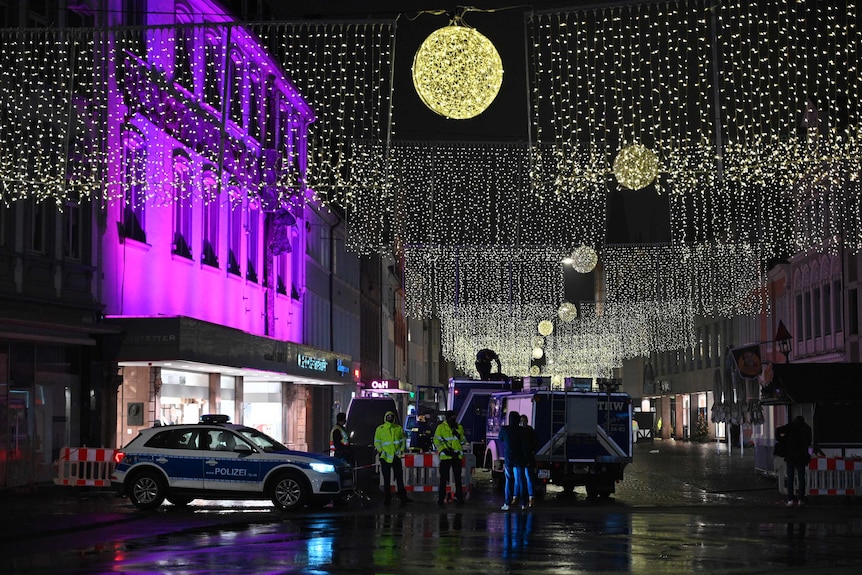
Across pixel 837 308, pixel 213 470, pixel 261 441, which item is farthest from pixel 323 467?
pixel 837 308

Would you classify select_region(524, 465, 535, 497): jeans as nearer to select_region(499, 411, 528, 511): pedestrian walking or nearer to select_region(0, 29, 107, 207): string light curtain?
select_region(499, 411, 528, 511): pedestrian walking

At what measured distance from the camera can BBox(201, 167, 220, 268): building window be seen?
34531 mm

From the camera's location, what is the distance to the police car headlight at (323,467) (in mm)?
22428

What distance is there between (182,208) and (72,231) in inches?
234

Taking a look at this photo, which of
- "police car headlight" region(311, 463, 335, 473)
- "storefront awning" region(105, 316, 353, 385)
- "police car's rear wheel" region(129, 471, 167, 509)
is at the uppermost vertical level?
"storefront awning" region(105, 316, 353, 385)

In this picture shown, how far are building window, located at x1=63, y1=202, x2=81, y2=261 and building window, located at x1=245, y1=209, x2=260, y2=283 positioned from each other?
12.5 meters

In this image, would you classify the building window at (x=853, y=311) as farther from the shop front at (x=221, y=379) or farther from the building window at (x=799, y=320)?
the shop front at (x=221, y=379)

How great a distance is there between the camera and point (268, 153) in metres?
40.2

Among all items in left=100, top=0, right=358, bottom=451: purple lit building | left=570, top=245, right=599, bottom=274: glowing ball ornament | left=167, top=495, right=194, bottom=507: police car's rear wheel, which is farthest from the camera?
left=570, top=245, right=599, bottom=274: glowing ball ornament

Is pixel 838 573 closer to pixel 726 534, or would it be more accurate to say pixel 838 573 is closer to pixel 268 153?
pixel 726 534

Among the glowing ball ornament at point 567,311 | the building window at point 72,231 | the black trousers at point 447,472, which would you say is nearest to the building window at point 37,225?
the building window at point 72,231

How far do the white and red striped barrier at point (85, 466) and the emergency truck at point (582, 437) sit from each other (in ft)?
28.3

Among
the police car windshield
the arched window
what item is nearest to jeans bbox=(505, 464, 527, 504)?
the police car windshield

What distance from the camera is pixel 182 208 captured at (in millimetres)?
33219
